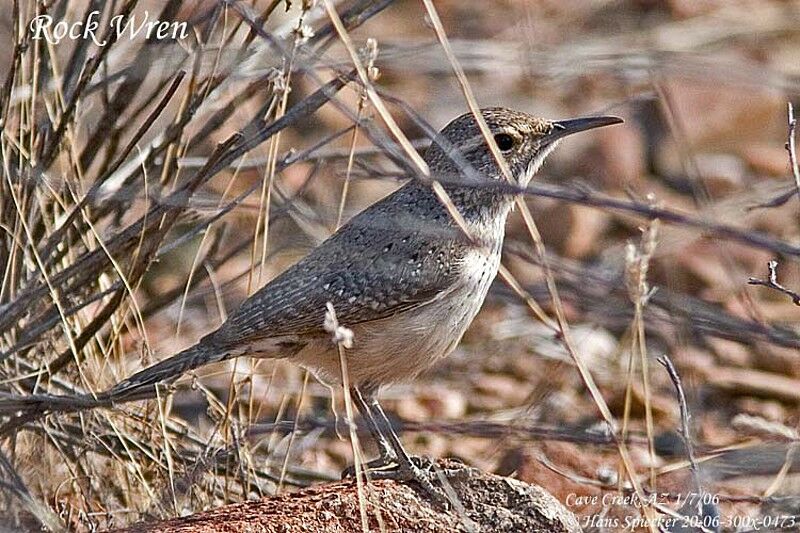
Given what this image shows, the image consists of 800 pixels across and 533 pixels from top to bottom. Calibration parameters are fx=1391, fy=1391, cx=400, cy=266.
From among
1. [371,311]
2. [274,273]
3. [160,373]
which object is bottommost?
[274,273]

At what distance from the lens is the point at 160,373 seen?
13.6ft

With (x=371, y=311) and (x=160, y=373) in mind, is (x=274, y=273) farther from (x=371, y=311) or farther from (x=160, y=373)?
(x=160, y=373)

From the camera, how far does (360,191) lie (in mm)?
8180

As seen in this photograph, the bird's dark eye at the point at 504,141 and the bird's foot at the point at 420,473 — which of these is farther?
the bird's dark eye at the point at 504,141

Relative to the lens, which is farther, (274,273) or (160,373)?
(274,273)

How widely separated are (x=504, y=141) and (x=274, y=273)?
277cm

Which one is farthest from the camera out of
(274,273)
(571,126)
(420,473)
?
(274,273)

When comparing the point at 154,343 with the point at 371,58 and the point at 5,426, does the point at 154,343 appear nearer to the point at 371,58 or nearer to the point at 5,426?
the point at 5,426

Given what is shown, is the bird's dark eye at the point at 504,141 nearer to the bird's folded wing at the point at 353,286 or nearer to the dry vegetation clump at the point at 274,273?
the dry vegetation clump at the point at 274,273

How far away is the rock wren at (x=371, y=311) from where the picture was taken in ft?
13.9

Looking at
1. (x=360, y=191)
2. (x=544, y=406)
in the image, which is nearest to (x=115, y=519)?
(x=544, y=406)

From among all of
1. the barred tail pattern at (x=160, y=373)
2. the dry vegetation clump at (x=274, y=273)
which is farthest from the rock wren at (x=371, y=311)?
the dry vegetation clump at (x=274, y=273)

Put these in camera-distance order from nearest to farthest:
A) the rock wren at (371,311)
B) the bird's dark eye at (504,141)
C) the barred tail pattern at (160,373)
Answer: the barred tail pattern at (160,373)
the rock wren at (371,311)
the bird's dark eye at (504,141)

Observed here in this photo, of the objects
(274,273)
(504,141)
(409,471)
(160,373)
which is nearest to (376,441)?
(409,471)
